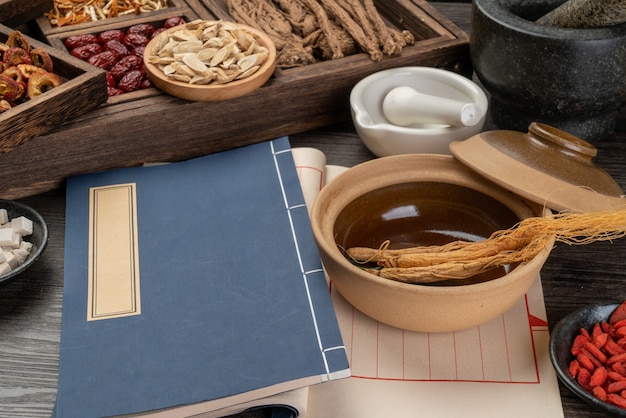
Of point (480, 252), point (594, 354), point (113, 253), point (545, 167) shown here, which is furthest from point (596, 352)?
point (113, 253)

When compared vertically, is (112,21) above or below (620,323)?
above

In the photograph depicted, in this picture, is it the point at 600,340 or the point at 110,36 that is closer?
the point at 600,340

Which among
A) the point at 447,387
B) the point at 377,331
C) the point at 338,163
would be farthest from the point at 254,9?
the point at 447,387

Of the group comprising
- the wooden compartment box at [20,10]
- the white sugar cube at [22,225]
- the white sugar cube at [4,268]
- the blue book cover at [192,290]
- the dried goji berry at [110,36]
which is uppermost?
the wooden compartment box at [20,10]

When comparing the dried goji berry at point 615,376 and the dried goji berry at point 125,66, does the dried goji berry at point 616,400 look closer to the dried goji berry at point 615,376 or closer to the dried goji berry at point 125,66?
the dried goji berry at point 615,376

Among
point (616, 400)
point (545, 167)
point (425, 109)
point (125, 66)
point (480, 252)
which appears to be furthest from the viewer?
point (125, 66)

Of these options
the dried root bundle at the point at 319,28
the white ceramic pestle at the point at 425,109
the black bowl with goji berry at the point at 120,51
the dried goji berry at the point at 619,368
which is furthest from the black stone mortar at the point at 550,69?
the black bowl with goji berry at the point at 120,51

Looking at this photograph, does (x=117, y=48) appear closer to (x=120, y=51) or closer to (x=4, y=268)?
(x=120, y=51)
